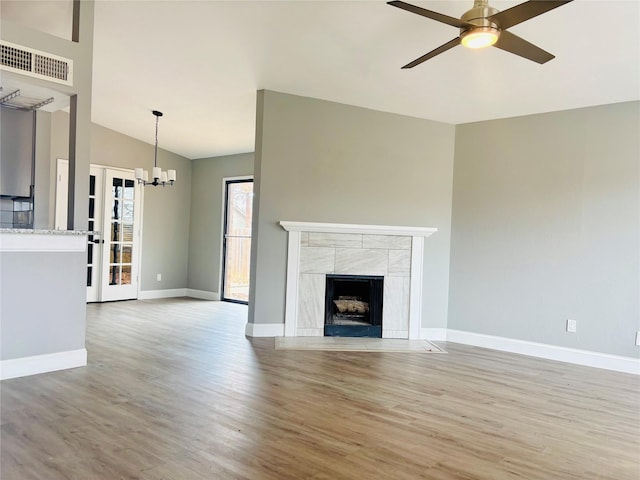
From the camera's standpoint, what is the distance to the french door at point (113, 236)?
23.2 feet

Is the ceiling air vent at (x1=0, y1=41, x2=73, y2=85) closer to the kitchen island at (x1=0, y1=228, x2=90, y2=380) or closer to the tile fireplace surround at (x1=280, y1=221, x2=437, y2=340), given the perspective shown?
the kitchen island at (x1=0, y1=228, x2=90, y2=380)

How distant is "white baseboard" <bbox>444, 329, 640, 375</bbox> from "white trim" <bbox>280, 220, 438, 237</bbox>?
4.25ft

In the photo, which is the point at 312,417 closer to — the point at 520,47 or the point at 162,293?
the point at 520,47

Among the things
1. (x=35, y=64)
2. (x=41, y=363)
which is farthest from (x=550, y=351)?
(x=35, y=64)

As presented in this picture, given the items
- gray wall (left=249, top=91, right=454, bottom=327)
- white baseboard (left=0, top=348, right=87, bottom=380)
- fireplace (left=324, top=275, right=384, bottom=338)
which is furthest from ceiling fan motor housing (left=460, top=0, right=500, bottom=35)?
white baseboard (left=0, top=348, right=87, bottom=380)

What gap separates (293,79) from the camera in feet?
15.4

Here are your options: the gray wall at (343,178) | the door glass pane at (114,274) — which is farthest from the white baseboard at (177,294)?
the gray wall at (343,178)

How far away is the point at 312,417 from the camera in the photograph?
2779 mm

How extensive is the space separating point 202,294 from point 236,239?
4.11 feet

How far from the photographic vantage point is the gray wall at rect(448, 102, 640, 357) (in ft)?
14.0

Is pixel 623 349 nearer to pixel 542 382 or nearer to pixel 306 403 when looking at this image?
pixel 542 382

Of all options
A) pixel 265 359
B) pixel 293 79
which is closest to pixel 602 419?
pixel 265 359

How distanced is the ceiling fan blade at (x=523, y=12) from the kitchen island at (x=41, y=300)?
11.3ft

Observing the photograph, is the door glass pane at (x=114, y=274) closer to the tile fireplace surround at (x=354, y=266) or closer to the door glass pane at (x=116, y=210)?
the door glass pane at (x=116, y=210)
